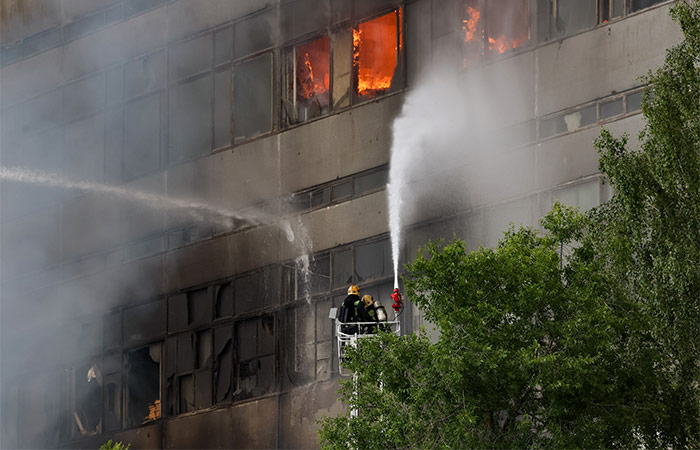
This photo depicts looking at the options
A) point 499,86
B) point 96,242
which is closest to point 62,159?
point 96,242

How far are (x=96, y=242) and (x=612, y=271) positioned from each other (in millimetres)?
25523

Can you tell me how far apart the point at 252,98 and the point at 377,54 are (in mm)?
5340

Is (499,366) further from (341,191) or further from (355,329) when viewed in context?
(341,191)

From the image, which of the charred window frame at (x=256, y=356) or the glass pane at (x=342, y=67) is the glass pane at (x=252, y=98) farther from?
the charred window frame at (x=256, y=356)

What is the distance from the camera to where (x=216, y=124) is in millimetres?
45719

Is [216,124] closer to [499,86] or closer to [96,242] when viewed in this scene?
[96,242]

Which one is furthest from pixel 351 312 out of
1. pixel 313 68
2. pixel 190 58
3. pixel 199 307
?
pixel 190 58

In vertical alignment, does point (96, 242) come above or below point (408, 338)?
above

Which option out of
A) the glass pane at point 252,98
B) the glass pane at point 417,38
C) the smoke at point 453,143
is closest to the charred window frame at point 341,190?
the smoke at point 453,143

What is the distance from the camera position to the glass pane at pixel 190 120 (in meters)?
46.1

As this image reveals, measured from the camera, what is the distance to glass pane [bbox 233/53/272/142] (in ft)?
146

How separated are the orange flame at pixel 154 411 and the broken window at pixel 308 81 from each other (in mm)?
10542

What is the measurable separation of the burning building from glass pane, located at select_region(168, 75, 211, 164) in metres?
0.07

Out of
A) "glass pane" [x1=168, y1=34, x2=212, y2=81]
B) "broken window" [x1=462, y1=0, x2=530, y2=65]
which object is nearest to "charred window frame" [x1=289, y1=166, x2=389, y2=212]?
"broken window" [x1=462, y1=0, x2=530, y2=65]
